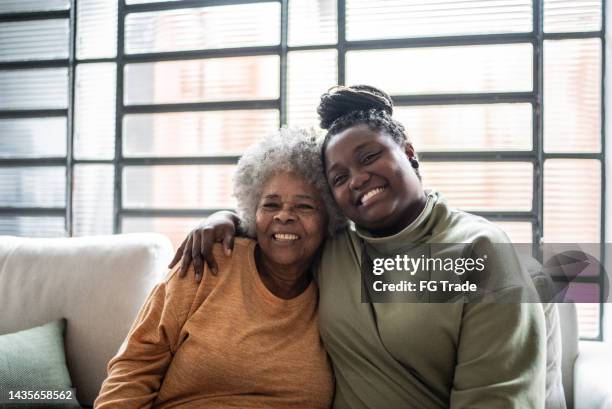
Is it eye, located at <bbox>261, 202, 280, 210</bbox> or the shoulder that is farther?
eye, located at <bbox>261, 202, 280, 210</bbox>

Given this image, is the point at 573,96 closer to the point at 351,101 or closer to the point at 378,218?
the point at 351,101

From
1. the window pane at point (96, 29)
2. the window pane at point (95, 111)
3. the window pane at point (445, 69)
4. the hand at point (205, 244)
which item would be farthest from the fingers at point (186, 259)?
the window pane at point (96, 29)

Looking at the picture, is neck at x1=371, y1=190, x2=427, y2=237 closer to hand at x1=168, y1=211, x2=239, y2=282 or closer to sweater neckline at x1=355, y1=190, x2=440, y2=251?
sweater neckline at x1=355, y1=190, x2=440, y2=251

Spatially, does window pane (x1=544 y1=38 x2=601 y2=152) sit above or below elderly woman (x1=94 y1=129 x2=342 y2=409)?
above

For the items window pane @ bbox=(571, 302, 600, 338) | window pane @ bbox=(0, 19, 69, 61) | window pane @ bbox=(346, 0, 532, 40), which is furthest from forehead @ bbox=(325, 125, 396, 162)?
window pane @ bbox=(0, 19, 69, 61)

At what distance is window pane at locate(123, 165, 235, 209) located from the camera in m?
2.34

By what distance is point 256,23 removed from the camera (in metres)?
2.28

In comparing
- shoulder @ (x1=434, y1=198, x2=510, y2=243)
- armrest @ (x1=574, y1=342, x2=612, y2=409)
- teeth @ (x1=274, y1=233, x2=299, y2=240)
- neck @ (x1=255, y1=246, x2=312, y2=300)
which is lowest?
armrest @ (x1=574, y1=342, x2=612, y2=409)

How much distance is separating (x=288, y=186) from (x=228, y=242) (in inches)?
9.5

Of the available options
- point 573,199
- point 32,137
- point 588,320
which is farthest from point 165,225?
point 588,320

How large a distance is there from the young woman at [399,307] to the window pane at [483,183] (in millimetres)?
768

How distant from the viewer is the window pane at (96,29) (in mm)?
2473

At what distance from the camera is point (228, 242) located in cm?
139

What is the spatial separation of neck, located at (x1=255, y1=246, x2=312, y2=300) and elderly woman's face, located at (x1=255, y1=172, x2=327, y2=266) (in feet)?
0.10
